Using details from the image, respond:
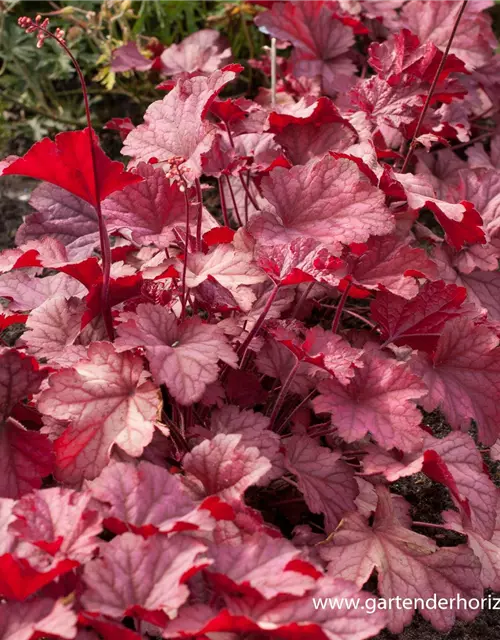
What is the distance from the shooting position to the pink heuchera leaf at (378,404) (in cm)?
148

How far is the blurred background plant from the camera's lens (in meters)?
3.01

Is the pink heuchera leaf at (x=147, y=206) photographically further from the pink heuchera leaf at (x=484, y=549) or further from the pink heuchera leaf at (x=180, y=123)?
the pink heuchera leaf at (x=484, y=549)

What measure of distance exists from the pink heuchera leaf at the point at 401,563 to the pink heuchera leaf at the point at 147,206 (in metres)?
0.74

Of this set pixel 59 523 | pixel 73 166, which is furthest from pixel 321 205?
pixel 59 523

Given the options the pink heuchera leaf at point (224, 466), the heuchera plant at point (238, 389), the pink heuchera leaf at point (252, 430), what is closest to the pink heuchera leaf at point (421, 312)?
the heuchera plant at point (238, 389)

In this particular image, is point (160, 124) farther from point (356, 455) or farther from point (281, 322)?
point (356, 455)

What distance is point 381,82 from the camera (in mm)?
2016

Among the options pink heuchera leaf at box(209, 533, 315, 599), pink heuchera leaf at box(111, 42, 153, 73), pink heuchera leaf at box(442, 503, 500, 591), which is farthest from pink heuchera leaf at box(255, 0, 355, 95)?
pink heuchera leaf at box(209, 533, 315, 599)

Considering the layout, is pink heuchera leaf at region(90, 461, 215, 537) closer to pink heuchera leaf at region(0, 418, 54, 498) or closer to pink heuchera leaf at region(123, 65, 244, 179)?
pink heuchera leaf at region(0, 418, 54, 498)

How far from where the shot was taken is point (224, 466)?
1.39 metres

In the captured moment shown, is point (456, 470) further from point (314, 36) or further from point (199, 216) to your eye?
point (314, 36)

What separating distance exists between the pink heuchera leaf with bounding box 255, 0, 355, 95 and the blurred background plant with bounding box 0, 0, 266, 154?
0.45m

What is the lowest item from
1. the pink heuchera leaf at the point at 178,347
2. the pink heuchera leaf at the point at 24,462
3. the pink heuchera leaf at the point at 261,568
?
the pink heuchera leaf at the point at 24,462

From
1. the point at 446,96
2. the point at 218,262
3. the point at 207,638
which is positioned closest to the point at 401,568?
the point at 207,638
